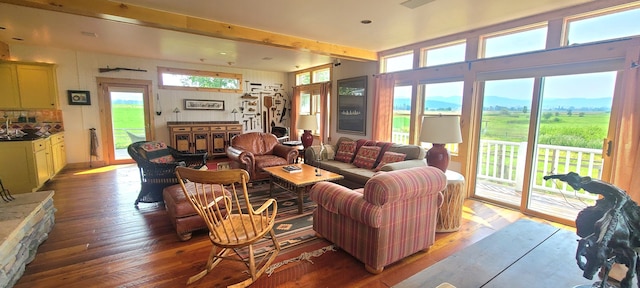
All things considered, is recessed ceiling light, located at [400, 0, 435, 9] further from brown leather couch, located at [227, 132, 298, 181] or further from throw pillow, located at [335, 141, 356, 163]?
brown leather couch, located at [227, 132, 298, 181]

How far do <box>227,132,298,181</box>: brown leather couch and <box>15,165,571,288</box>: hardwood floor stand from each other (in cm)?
145

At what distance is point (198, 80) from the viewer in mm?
7496

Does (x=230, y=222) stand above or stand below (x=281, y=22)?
below

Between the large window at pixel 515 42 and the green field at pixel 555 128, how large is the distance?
0.84 m

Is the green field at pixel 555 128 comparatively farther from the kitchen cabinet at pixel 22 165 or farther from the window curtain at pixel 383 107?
the kitchen cabinet at pixel 22 165

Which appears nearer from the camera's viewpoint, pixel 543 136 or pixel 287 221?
pixel 287 221

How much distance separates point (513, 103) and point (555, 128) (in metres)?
0.58

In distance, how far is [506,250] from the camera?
1.51 meters

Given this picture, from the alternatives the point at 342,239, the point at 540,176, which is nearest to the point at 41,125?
the point at 342,239

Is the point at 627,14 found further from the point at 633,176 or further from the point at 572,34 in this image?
the point at 633,176

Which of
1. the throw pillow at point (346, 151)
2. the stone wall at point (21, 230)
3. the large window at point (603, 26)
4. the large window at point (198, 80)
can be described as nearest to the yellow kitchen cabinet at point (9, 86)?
the large window at point (198, 80)

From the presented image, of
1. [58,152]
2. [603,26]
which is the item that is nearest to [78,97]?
[58,152]

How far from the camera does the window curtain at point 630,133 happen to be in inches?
107

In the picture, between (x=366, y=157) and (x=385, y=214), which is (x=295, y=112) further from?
(x=385, y=214)
